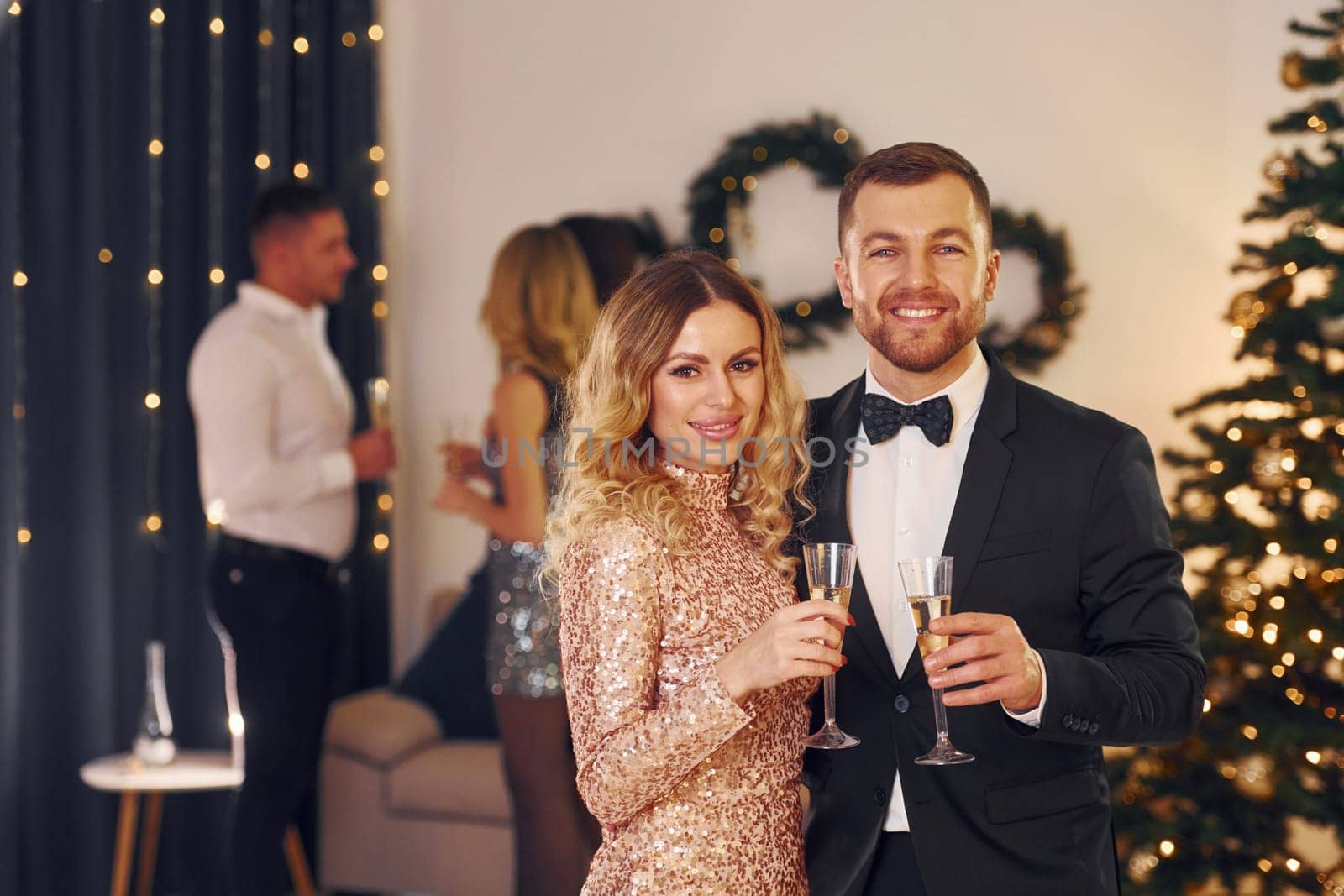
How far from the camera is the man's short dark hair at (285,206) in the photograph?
400 centimetres

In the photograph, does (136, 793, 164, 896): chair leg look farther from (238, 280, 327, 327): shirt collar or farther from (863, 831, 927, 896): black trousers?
(863, 831, 927, 896): black trousers

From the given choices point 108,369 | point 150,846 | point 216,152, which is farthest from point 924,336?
point 216,152

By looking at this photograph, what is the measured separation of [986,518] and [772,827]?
0.54 meters

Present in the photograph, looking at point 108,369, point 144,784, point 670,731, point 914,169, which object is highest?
point 914,169

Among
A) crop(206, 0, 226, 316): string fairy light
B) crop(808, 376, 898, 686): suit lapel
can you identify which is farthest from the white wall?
crop(808, 376, 898, 686): suit lapel

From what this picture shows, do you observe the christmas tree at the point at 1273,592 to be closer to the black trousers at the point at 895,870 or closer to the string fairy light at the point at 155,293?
the black trousers at the point at 895,870

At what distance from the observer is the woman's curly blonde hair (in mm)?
1904

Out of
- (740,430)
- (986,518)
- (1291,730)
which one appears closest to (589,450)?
(740,430)

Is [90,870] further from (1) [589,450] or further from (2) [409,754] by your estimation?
(1) [589,450]

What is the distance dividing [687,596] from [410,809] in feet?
9.49

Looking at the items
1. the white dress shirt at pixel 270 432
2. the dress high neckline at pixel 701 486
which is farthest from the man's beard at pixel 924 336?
the white dress shirt at pixel 270 432

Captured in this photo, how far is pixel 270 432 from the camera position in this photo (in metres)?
3.85

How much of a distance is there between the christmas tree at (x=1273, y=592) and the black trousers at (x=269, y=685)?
2.37 m

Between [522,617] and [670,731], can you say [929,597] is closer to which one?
[670,731]
